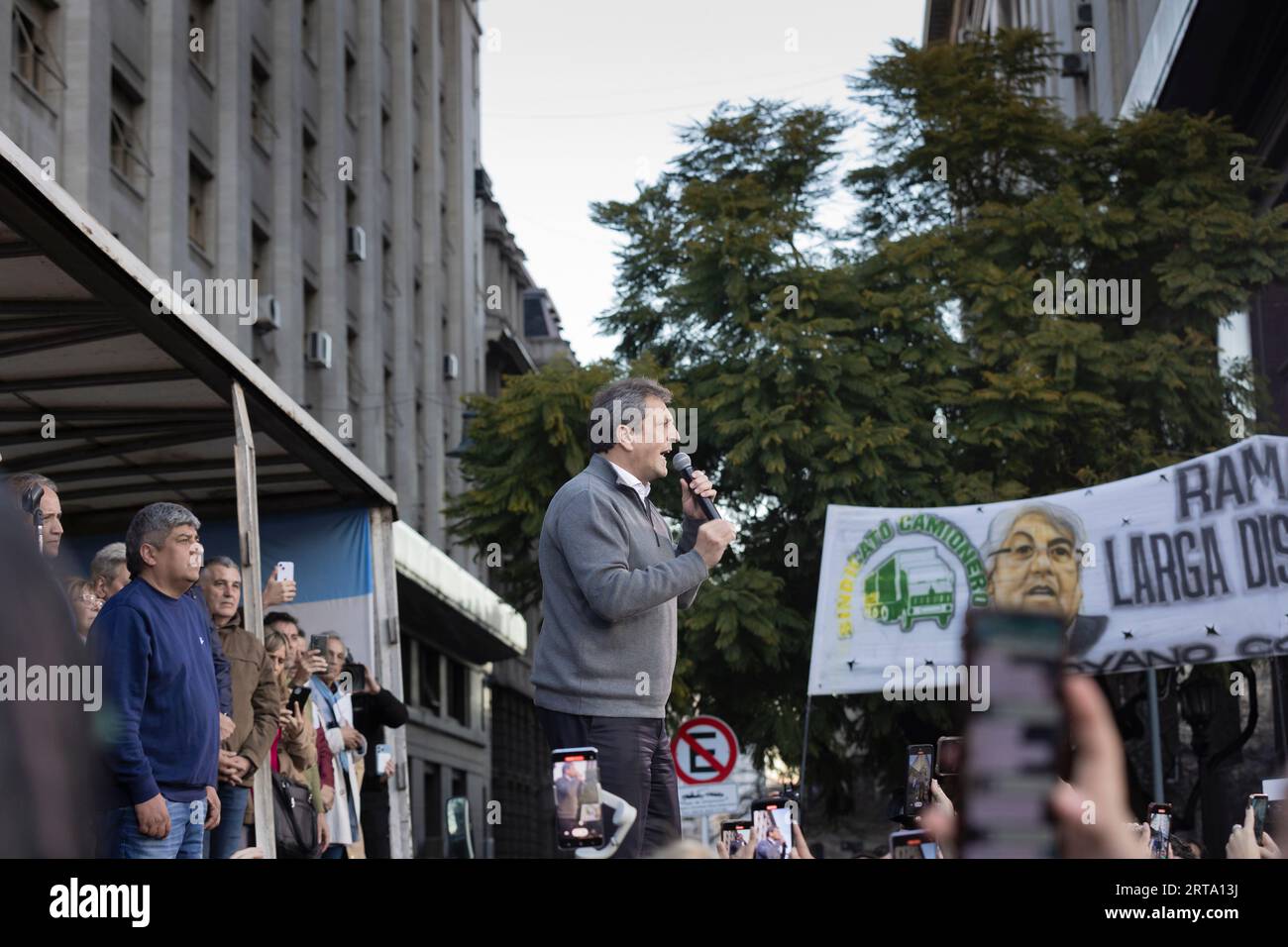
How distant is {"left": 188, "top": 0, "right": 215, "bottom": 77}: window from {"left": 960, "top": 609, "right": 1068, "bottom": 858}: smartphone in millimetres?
26291

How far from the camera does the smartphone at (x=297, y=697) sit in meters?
10.3

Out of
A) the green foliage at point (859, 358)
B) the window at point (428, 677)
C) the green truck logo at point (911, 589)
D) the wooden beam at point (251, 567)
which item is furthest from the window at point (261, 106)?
the wooden beam at point (251, 567)

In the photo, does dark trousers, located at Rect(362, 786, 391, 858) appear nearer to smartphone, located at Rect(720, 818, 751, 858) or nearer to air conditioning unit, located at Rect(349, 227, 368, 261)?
smartphone, located at Rect(720, 818, 751, 858)

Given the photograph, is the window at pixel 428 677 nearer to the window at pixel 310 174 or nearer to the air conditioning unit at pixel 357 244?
the air conditioning unit at pixel 357 244

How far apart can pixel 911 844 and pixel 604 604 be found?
147cm

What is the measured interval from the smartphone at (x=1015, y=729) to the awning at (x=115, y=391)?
207 inches

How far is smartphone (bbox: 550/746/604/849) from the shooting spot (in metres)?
4.05

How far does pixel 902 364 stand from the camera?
22.1 metres

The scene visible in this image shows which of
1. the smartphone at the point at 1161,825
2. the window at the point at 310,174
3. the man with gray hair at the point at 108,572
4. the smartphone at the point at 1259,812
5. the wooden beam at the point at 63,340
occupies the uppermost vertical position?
A: the window at the point at 310,174

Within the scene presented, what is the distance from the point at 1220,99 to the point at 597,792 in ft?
A: 69.0

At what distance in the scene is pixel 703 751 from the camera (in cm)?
1752

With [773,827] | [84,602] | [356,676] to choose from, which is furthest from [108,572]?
[356,676]
